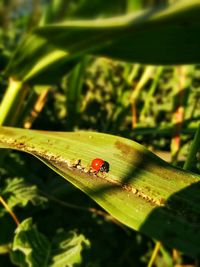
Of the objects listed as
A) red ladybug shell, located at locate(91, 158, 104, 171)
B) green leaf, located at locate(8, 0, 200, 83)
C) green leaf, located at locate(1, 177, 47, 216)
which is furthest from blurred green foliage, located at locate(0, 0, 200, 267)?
red ladybug shell, located at locate(91, 158, 104, 171)

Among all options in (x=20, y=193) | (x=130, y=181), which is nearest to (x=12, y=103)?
(x=20, y=193)

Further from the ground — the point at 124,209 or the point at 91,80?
the point at 91,80

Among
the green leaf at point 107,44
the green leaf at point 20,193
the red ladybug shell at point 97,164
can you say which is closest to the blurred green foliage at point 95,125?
the green leaf at point 20,193

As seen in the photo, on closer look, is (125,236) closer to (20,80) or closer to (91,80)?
(20,80)

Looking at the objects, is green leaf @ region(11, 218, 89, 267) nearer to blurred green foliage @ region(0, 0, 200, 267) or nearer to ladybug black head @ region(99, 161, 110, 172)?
blurred green foliage @ region(0, 0, 200, 267)

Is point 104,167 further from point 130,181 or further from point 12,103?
point 12,103

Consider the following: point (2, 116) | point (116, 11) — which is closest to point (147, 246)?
point (2, 116)
